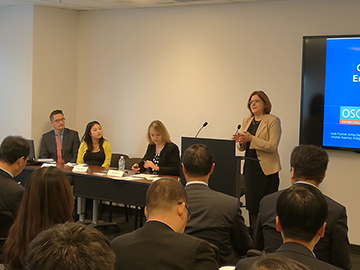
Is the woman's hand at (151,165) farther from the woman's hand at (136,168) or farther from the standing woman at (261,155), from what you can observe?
the standing woman at (261,155)

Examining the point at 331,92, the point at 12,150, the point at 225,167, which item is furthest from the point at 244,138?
the point at 12,150

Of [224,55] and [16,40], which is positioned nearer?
[224,55]

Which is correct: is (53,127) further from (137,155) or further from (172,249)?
(172,249)

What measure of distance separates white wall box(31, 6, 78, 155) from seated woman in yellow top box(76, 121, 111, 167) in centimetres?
A: 118

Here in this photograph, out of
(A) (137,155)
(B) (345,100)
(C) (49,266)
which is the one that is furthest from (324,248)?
(A) (137,155)

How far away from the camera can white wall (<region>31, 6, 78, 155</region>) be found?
7688 mm

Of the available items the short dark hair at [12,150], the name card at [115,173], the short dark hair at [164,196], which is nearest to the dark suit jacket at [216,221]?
the short dark hair at [164,196]

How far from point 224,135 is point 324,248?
399 cm

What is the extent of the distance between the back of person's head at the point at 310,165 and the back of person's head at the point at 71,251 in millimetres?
2275

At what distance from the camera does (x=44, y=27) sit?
772 centimetres

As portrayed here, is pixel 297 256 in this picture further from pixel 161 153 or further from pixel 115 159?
pixel 115 159

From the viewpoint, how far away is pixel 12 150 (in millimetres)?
3953

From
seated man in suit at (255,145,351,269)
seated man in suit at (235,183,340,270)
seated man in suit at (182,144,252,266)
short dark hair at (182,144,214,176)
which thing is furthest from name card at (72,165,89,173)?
seated man in suit at (235,183,340,270)

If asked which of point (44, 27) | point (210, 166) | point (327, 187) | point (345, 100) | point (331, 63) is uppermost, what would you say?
point (44, 27)
